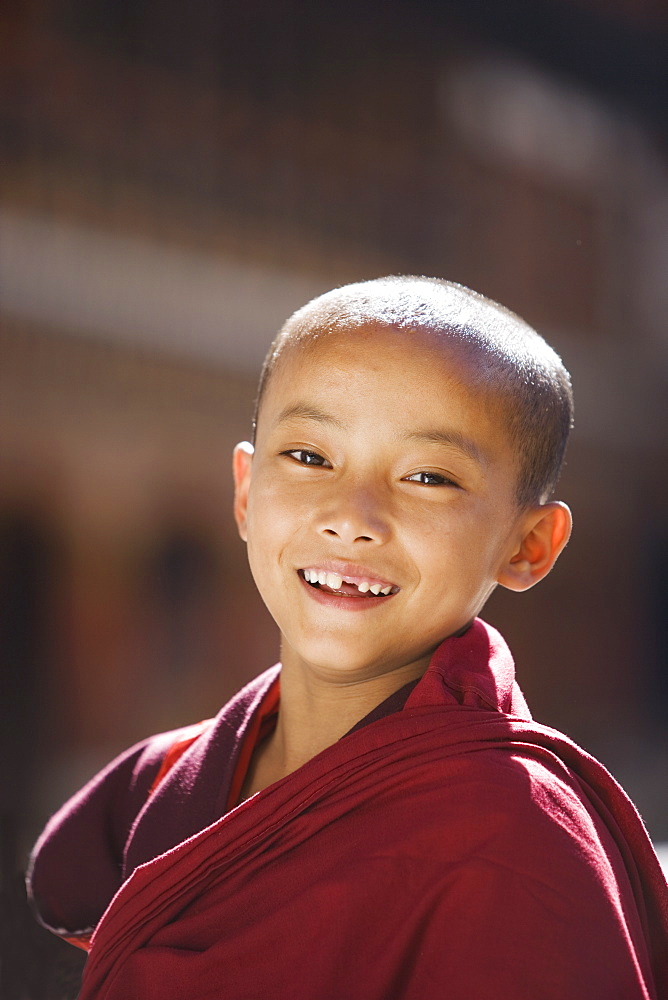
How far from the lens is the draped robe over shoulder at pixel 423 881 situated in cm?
64

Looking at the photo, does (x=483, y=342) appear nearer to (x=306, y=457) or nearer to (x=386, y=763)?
(x=306, y=457)

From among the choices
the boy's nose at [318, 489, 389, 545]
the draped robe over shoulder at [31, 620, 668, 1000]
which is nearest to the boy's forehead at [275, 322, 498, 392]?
the boy's nose at [318, 489, 389, 545]

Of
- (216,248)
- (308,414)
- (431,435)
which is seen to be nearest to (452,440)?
(431,435)

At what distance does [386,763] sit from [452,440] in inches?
10.4

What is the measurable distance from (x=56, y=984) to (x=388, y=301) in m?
0.85

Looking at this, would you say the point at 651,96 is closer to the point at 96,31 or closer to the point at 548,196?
the point at 548,196

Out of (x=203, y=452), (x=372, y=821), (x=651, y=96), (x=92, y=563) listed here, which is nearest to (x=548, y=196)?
(x=651, y=96)

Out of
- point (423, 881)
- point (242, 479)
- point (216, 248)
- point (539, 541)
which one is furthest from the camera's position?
point (216, 248)

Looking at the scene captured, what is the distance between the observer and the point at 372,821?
2.32 ft

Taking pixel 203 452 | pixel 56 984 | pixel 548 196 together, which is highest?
pixel 548 196

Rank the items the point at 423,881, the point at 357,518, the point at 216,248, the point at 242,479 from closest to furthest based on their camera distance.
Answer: the point at 423,881
the point at 357,518
the point at 242,479
the point at 216,248

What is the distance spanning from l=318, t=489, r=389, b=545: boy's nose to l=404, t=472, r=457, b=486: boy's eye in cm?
4

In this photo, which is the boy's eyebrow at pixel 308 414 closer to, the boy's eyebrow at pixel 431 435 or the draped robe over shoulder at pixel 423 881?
the boy's eyebrow at pixel 431 435

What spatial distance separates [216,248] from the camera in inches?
118
